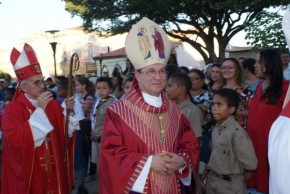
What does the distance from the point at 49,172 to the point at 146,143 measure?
1.51 metres

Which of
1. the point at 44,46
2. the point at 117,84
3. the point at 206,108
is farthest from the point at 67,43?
the point at 206,108

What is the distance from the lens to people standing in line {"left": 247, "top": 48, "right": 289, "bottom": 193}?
13.7ft

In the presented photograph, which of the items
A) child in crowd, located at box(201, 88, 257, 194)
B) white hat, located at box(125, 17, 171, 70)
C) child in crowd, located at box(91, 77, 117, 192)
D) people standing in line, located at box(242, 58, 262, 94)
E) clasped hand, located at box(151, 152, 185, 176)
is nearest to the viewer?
clasped hand, located at box(151, 152, 185, 176)

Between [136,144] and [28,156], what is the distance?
1368 mm

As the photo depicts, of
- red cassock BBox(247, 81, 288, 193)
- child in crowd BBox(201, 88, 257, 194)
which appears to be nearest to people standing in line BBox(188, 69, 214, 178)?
red cassock BBox(247, 81, 288, 193)

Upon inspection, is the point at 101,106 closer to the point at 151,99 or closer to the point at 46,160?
the point at 46,160

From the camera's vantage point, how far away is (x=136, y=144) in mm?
3217

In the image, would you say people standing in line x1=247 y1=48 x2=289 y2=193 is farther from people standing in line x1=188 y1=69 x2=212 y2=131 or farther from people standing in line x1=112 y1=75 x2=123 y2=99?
people standing in line x1=112 y1=75 x2=123 y2=99

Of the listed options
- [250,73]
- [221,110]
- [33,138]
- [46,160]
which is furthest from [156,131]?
[250,73]

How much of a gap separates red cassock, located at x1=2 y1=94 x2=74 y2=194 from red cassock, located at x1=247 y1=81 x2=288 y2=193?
205cm

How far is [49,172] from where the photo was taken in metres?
4.28

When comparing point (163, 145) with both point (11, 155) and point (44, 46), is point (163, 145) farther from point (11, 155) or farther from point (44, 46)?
point (44, 46)

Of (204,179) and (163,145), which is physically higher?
(163,145)

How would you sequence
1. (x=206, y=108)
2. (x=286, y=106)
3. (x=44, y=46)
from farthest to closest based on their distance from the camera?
(x=44, y=46) → (x=206, y=108) → (x=286, y=106)
